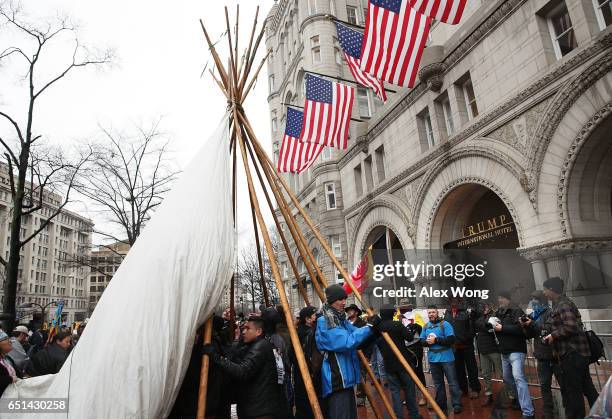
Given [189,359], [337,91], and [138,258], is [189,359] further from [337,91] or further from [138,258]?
[337,91]

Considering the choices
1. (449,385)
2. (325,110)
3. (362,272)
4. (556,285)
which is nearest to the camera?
(556,285)

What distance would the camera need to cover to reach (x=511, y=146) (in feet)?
35.7

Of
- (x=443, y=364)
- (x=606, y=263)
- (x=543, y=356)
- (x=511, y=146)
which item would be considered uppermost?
(x=511, y=146)

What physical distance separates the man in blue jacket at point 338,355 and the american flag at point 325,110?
838 cm

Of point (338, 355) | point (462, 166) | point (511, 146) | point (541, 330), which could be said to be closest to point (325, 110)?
point (462, 166)

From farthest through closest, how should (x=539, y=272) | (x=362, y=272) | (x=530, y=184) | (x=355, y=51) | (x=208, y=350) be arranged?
(x=355, y=51)
(x=362, y=272)
(x=530, y=184)
(x=539, y=272)
(x=208, y=350)

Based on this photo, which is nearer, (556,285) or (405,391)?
(556,285)

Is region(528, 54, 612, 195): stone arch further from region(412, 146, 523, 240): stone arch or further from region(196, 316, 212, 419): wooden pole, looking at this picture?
region(196, 316, 212, 419): wooden pole

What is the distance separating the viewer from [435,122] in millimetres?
14086

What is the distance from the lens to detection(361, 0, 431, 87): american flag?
916cm

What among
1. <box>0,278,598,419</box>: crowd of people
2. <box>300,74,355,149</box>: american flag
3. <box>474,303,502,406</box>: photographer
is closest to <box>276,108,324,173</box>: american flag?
<box>300,74,355,149</box>: american flag

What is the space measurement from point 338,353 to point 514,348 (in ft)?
12.7

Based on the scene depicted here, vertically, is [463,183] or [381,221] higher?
[463,183]

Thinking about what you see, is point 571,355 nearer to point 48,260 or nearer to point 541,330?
point 541,330
